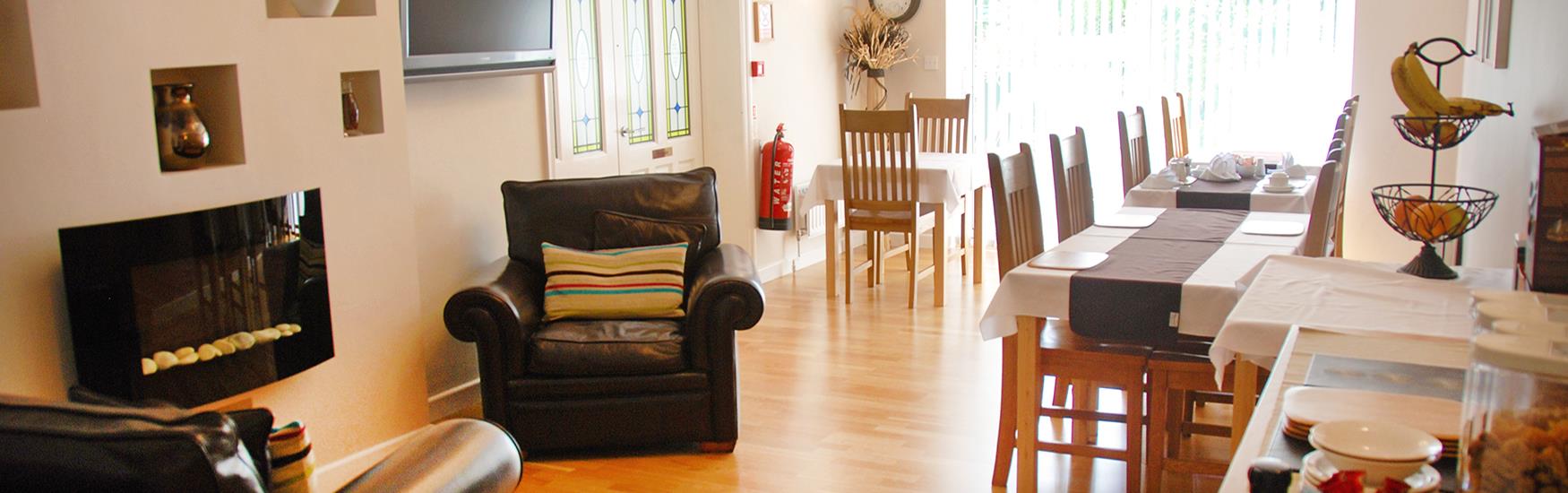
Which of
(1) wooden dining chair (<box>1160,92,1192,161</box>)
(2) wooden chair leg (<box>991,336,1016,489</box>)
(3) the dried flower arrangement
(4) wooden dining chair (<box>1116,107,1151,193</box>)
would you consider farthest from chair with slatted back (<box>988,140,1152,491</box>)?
(3) the dried flower arrangement

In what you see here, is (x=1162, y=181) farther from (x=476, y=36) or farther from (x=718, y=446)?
(x=476, y=36)

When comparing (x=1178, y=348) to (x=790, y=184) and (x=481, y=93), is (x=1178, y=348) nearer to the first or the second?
(x=481, y=93)

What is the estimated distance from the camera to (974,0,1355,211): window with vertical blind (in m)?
6.92

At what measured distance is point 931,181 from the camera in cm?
629

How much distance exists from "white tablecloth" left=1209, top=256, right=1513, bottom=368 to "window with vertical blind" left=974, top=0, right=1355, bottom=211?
4281mm

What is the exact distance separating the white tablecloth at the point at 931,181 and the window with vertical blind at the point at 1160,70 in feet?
3.88

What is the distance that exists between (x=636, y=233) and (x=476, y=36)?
85 centimetres

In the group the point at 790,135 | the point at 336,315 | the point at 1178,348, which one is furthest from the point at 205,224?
the point at 790,135

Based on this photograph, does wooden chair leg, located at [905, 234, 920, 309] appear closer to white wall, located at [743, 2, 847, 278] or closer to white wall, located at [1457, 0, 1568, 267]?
white wall, located at [743, 2, 847, 278]

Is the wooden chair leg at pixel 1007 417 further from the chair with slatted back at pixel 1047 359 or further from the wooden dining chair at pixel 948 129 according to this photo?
the wooden dining chair at pixel 948 129

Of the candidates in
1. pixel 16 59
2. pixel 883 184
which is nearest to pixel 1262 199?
pixel 883 184

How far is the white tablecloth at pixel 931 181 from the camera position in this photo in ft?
20.5

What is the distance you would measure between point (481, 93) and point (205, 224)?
4.88ft

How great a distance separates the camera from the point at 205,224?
328 cm
